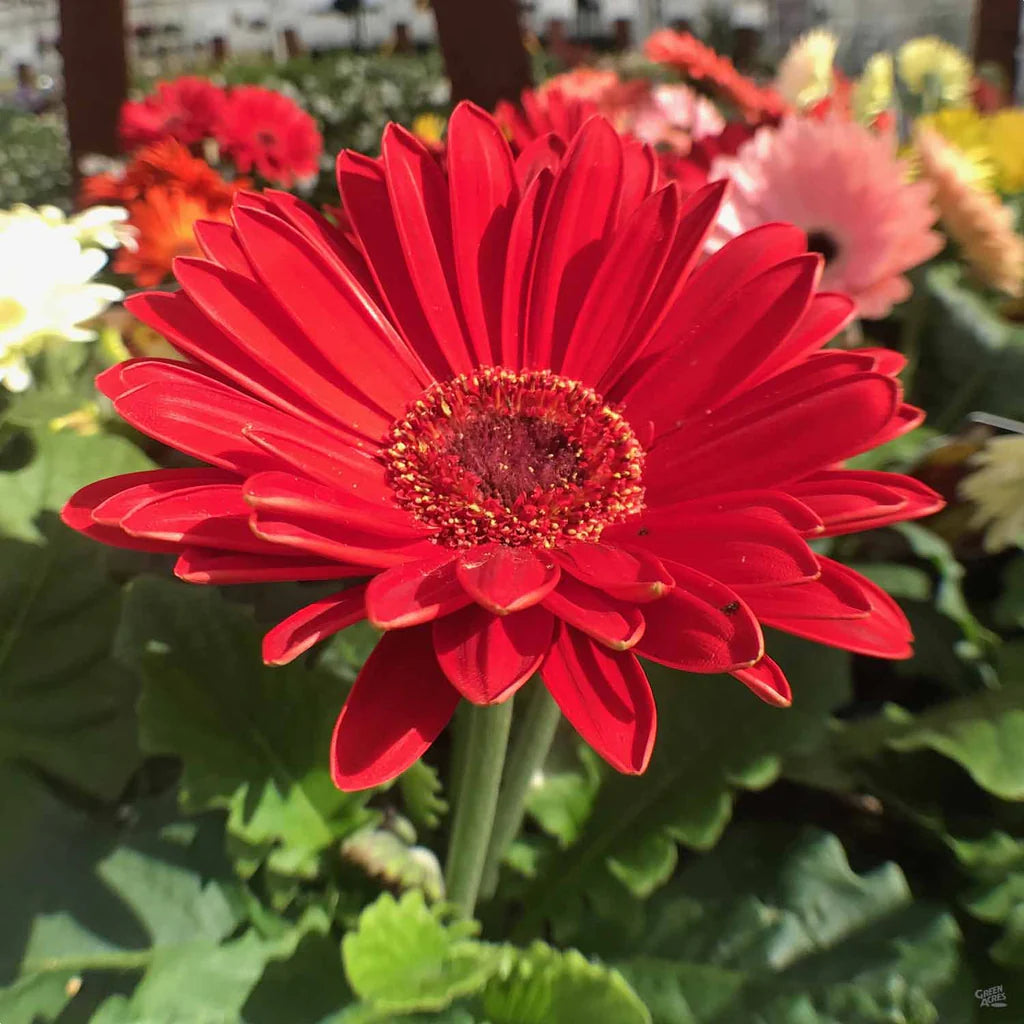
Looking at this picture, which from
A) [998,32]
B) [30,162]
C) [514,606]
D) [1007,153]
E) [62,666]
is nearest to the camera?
[514,606]

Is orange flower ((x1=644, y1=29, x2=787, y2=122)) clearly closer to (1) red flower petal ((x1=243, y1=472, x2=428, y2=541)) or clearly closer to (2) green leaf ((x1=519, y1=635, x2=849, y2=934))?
(2) green leaf ((x1=519, y1=635, x2=849, y2=934))

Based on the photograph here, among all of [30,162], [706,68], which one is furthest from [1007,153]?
[30,162]

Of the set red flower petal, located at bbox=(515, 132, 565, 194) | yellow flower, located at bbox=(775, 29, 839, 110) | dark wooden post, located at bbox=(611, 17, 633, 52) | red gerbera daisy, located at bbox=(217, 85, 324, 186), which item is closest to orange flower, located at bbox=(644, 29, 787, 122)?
yellow flower, located at bbox=(775, 29, 839, 110)

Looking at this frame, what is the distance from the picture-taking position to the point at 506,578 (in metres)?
0.38

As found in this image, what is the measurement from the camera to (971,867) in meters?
0.63

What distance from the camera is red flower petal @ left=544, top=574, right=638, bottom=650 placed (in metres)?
0.35

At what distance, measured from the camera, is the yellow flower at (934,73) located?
3.61 ft

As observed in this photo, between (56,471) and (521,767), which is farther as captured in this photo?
(56,471)

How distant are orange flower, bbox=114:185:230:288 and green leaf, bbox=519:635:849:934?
668mm

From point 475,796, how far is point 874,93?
99 cm

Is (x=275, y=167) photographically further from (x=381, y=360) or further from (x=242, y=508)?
(x=242, y=508)

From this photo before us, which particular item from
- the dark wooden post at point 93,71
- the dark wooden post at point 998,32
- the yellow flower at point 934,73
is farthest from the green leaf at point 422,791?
the dark wooden post at point 998,32

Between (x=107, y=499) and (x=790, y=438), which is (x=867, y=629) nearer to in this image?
(x=790, y=438)

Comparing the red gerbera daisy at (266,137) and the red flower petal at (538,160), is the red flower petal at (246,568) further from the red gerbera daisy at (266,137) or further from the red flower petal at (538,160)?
the red gerbera daisy at (266,137)
